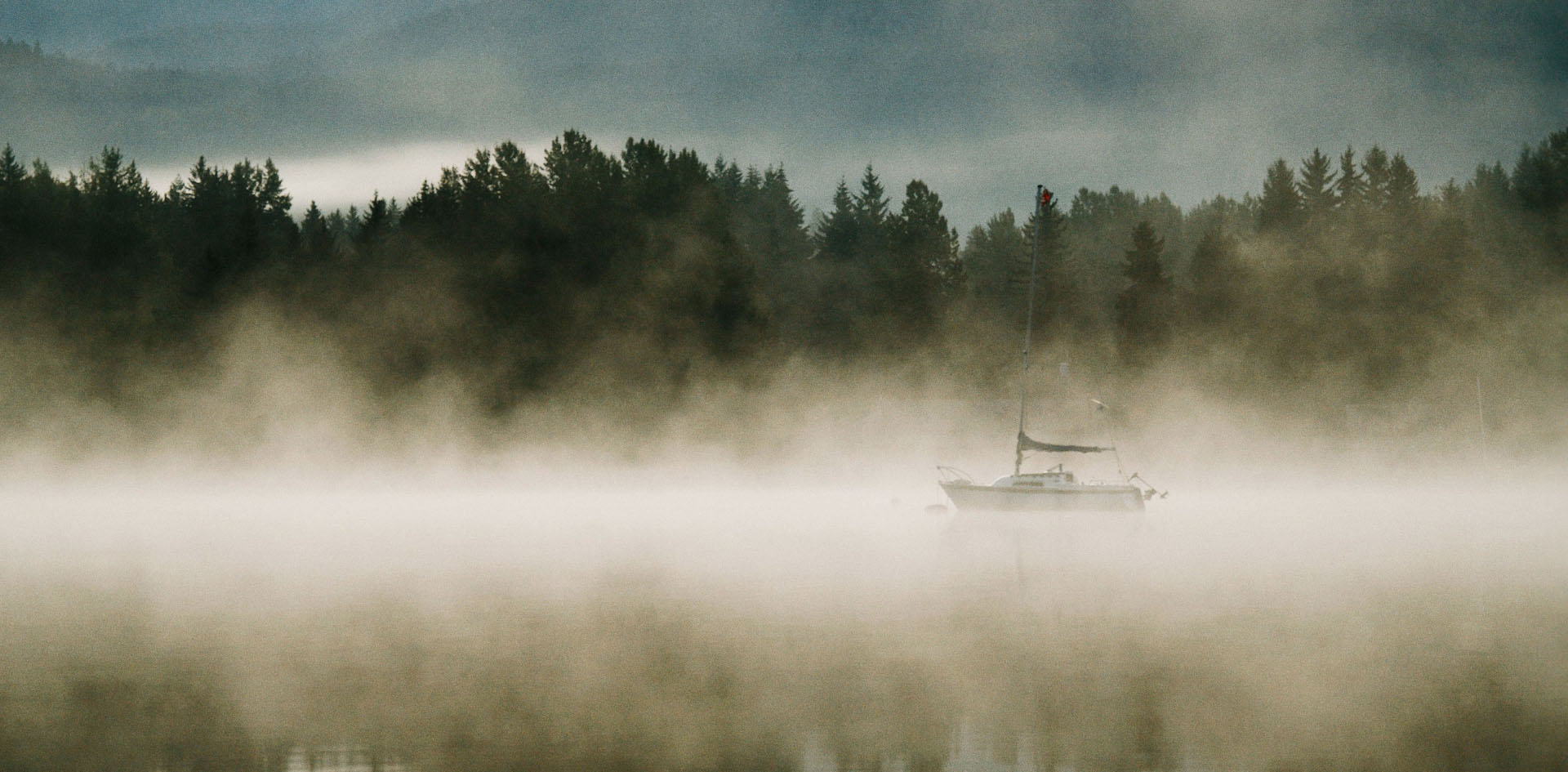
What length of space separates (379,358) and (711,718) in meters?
72.2

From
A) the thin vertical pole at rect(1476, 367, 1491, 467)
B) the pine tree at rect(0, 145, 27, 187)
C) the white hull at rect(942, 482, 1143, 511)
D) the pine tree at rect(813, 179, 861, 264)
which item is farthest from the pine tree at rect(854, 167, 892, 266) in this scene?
the white hull at rect(942, 482, 1143, 511)

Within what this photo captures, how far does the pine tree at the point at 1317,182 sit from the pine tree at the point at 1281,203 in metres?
5.91

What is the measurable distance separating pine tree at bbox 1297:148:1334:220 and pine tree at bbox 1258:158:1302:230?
5915mm

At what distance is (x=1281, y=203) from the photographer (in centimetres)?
10231

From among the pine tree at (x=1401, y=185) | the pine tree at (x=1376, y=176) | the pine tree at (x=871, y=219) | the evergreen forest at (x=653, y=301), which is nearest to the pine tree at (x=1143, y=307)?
the evergreen forest at (x=653, y=301)

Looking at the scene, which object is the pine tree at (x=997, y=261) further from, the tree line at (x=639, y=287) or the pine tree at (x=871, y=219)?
the tree line at (x=639, y=287)

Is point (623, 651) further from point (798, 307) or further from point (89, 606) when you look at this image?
point (798, 307)

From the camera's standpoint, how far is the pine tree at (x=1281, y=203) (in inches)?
4006

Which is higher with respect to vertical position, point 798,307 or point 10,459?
point 798,307

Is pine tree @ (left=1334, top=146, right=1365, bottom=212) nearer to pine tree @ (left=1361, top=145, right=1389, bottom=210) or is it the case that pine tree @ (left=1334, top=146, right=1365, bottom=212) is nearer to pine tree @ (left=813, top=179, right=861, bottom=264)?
pine tree @ (left=1361, top=145, right=1389, bottom=210)

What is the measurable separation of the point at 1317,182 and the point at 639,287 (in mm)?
55779

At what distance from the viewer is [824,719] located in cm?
1644

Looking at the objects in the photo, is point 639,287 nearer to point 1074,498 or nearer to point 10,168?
point 1074,498

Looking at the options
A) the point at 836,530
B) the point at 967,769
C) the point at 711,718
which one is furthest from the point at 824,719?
the point at 836,530
